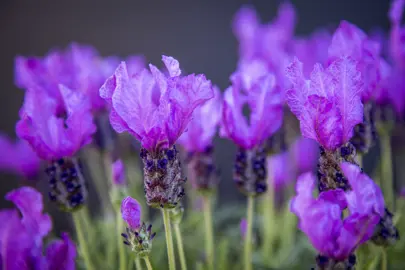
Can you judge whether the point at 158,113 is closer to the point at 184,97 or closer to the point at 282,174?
the point at 184,97

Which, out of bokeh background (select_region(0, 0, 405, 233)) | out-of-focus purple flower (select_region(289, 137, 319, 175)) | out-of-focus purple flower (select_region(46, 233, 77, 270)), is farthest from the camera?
bokeh background (select_region(0, 0, 405, 233))

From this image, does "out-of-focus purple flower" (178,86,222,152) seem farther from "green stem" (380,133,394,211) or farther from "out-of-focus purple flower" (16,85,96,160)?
"green stem" (380,133,394,211)

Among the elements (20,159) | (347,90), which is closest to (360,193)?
(347,90)

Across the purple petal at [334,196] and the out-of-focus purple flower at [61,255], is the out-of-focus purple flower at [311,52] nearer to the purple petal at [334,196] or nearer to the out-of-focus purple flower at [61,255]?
the purple petal at [334,196]

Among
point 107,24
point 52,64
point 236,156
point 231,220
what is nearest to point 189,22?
point 107,24

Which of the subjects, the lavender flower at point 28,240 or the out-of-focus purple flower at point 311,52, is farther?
the out-of-focus purple flower at point 311,52

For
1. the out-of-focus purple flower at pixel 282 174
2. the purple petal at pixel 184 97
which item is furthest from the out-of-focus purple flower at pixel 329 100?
the out-of-focus purple flower at pixel 282 174

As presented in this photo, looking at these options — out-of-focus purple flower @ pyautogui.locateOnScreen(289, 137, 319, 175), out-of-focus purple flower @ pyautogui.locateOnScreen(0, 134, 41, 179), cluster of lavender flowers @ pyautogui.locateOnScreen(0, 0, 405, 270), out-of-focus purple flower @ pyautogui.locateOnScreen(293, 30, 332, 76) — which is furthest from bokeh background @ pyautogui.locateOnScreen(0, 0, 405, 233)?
cluster of lavender flowers @ pyautogui.locateOnScreen(0, 0, 405, 270)

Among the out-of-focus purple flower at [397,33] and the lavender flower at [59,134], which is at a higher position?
the out-of-focus purple flower at [397,33]
